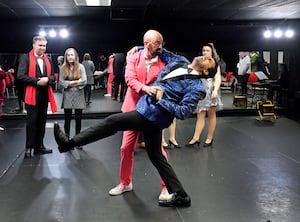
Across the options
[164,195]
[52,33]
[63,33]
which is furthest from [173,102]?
[52,33]

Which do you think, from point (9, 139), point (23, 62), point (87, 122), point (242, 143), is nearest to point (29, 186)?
point (23, 62)

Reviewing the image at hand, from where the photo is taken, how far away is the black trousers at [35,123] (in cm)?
447

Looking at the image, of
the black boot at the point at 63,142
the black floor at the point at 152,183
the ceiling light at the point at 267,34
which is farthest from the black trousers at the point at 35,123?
the ceiling light at the point at 267,34

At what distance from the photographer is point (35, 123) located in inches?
178

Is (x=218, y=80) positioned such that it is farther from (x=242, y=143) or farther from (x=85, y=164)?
(x=85, y=164)

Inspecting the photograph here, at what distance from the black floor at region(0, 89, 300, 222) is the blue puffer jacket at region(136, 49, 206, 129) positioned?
0.75m

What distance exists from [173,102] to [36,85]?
2218 mm

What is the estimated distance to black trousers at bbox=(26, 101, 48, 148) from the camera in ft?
14.7

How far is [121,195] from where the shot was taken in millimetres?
3254

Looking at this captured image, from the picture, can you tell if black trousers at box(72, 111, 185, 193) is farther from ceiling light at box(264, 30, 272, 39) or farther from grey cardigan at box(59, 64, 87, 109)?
ceiling light at box(264, 30, 272, 39)

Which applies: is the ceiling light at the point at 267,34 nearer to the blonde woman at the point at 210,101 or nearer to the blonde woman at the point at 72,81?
the blonde woman at the point at 210,101

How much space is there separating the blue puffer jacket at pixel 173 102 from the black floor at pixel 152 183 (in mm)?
746

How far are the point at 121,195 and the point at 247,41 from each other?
548cm

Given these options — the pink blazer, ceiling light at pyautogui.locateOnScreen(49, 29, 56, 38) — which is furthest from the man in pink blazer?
ceiling light at pyautogui.locateOnScreen(49, 29, 56, 38)
